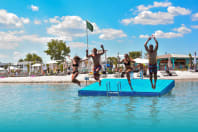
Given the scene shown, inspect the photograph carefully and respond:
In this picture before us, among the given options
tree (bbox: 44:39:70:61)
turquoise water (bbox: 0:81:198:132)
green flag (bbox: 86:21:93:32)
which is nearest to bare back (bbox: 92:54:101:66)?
turquoise water (bbox: 0:81:198:132)

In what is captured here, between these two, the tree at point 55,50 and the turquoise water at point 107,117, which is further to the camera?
the tree at point 55,50

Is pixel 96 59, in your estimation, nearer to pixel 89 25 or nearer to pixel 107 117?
pixel 107 117

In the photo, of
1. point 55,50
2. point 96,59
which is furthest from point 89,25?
point 55,50

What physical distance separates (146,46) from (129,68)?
6.52 feet

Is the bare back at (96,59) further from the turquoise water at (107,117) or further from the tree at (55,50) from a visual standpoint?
the tree at (55,50)

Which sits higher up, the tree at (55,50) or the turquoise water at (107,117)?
the tree at (55,50)

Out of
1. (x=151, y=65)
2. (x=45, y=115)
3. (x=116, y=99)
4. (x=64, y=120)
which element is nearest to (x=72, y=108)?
(x=45, y=115)

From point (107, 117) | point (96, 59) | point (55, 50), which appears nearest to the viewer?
point (107, 117)

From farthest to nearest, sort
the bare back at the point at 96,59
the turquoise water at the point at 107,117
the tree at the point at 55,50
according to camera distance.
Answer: the tree at the point at 55,50 → the bare back at the point at 96,59 → the turquoise water at the point at 107,117

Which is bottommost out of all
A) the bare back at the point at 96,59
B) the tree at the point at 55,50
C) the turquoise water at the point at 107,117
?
the turquoise water at the point at 107,117

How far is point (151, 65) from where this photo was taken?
10031 millimetres

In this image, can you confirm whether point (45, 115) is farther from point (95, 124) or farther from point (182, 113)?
point (182, 113)

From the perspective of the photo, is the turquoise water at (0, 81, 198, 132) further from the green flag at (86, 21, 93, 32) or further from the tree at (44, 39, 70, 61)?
the tree at (44, 39, 70, 61)

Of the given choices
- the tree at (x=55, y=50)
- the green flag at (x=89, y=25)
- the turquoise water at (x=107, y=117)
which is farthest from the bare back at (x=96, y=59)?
the tree at (x=55, y=50)
